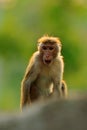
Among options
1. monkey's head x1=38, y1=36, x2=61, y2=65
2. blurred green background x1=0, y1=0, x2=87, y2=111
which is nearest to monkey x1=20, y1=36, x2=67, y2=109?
monkey's head x1=38, y1=36, x2=61, y2=65

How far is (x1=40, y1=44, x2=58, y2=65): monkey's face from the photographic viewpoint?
40.1 feet

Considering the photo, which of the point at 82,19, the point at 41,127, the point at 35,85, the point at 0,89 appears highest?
the point at 82,19

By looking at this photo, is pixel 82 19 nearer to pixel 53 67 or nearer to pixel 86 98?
pixel 53 67

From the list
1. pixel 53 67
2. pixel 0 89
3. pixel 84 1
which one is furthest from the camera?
pixel 0 89

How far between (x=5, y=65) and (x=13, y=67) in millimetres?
300

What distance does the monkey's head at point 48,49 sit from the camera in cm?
1223

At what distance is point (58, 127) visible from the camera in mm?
Answer: 7055

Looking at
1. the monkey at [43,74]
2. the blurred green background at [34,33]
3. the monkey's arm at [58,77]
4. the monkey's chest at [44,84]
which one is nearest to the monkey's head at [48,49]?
the monkey at [43,74]

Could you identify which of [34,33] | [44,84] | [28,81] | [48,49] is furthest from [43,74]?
[34,33]

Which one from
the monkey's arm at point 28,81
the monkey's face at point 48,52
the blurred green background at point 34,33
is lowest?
the monkey's arm at point 28,81

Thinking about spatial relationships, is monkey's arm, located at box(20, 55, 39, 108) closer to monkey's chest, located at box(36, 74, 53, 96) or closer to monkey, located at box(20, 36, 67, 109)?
monkey, located at box(20, 36, 67, 109)

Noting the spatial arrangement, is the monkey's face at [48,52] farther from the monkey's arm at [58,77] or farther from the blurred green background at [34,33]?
the blurred green background at [34,33]

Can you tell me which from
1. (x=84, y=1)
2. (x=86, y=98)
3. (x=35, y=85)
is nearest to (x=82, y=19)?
(x=84, y=1)

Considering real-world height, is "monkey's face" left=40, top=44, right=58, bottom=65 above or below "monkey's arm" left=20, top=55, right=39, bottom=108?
above
